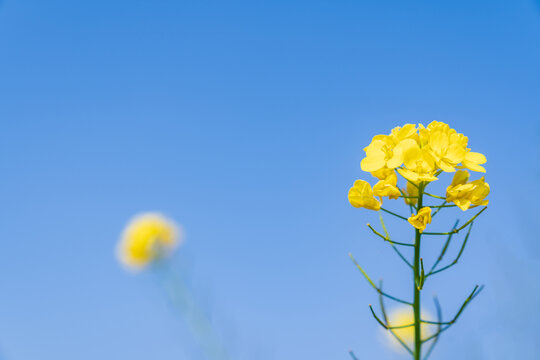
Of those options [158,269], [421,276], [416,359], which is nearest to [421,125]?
[421,276]

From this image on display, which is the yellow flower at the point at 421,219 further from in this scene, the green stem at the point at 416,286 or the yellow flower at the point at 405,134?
the yellow flower at the point at 405,134

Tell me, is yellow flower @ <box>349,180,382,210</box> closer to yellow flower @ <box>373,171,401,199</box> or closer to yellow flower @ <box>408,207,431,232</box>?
yellow flower @ <box>373,171,401,199</box>

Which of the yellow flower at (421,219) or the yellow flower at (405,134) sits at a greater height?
the yellow flower at (405,134)

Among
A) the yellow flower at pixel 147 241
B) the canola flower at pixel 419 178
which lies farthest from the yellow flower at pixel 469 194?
the yellow flower at pixel 147 241

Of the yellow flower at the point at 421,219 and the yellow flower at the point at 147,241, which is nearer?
the yellow flower at the point at 421,219

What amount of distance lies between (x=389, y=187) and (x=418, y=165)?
12 cm

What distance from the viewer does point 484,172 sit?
5.21 feet

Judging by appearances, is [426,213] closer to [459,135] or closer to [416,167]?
[416,167]

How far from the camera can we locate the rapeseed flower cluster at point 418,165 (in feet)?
5.07

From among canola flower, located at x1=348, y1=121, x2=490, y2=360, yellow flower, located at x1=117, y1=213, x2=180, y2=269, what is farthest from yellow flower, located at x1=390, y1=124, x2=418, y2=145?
yellow flower, located at x1=117, y1=213, x2=180, y2=269

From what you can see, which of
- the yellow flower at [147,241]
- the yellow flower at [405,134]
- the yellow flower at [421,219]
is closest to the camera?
the yellow flower at [421,219]

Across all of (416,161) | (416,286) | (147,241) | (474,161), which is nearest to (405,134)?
(416,161)

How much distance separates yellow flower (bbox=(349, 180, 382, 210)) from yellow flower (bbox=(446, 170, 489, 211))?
24cm

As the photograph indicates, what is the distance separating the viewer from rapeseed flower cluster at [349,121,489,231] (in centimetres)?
154
